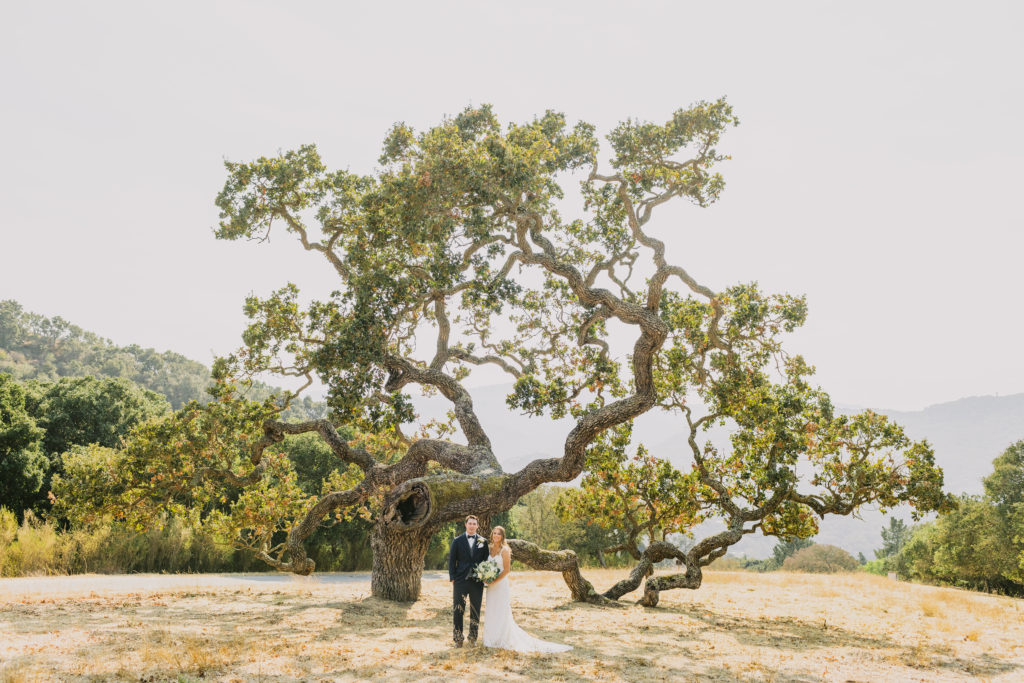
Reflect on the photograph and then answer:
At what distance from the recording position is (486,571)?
8.79m

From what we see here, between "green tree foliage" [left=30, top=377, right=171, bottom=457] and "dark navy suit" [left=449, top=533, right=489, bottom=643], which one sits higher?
"green tree foliage" [left=30, top=377, right=171, bottom=457]

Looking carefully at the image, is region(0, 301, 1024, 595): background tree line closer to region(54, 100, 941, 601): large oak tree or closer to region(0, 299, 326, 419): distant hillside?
region(54, 100, 941, 601): large oak tree

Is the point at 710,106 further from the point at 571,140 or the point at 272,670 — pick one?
the point at 272,670

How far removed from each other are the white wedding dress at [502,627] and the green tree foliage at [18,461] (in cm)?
2480

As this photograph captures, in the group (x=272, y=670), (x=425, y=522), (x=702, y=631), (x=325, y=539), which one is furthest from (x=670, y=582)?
(x=325, y=539)

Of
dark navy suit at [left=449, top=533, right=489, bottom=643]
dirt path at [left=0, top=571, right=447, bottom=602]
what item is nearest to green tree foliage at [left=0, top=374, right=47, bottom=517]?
dirt path at [left=0, top=571, right=447, bottom=602]

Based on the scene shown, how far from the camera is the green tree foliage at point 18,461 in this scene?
24672 millimetres

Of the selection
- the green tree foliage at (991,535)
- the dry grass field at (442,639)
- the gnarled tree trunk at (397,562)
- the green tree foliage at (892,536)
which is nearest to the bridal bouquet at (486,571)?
the dry grass field at (442,639)

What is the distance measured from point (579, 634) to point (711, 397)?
724cm

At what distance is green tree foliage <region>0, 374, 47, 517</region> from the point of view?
24672 mm

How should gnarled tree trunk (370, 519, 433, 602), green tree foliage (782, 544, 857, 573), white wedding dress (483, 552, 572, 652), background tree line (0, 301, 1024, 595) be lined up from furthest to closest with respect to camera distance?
green tree foliage (782, 544, 857, 573) < background tree line (0, 301, 1024, 595) < gnarled tree trunk (370, 519, 433, 602) < white wedding dress (483, 552, 572, 652)

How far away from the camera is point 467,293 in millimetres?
14414

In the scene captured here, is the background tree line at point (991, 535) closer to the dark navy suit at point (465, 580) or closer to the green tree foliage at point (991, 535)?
the green tree foliage at point (991, 535)

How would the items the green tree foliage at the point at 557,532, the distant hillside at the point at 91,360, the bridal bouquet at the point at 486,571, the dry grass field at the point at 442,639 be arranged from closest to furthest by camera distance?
the dry grass field at the point at 442,639, the bridal bouquet at the point at 486,571, the green tree foliage at the point at 557,532, the distant hillside at the point at 91,360
